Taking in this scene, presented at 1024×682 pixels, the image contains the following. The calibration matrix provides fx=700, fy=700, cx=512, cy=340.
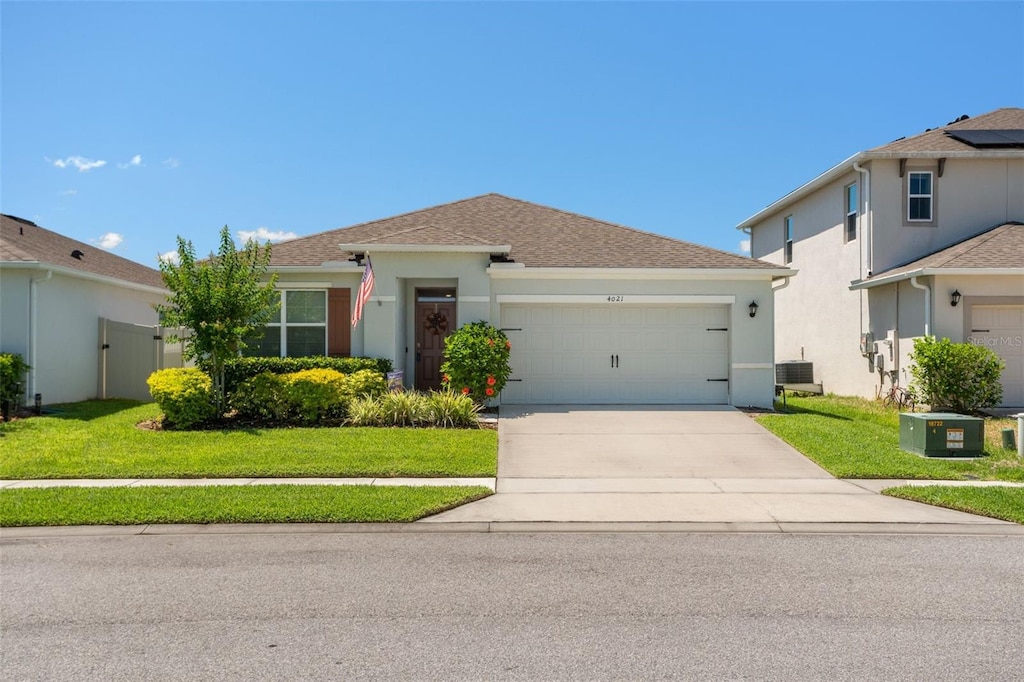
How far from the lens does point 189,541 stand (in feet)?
21.9

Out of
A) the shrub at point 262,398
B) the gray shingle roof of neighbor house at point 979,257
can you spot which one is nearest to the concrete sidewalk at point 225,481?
the shrub at point 262,398

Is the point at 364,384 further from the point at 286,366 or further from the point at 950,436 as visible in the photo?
the point at 950,436

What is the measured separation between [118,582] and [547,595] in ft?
11.1

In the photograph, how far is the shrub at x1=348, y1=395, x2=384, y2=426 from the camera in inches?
503

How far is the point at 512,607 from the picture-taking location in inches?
197

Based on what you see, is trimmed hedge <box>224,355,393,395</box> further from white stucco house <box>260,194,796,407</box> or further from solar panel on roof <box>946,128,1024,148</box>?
solar panel on roof <box>946,128,1024,148</box>

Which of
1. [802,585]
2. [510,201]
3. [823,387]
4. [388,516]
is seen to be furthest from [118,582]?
[823,387]

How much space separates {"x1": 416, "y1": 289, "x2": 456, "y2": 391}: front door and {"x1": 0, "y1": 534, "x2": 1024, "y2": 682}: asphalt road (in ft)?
31.6

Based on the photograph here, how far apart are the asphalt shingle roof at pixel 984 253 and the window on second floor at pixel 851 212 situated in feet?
5.72

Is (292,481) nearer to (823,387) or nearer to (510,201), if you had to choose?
(510,201)

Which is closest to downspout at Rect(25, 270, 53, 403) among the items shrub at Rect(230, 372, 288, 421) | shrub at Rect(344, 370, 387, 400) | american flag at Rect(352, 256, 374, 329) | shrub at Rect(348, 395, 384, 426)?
shrub at Rect(230, 372, 288, 421)

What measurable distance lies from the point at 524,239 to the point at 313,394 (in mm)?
7044

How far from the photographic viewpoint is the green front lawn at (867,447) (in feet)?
32.2

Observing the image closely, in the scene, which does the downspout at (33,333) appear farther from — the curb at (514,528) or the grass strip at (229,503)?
the curb at (514,528)
